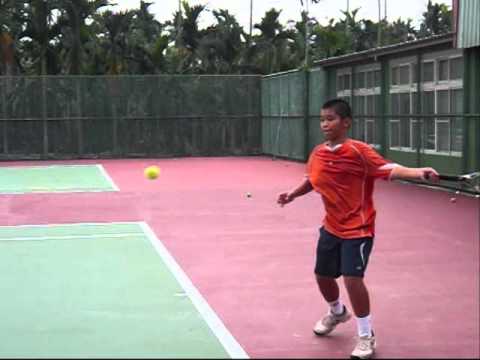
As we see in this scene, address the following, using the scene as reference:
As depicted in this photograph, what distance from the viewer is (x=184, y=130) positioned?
25016 millimetres

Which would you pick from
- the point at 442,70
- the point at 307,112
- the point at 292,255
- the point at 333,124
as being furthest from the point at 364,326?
the point at 307,112

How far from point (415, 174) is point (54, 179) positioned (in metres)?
14.5

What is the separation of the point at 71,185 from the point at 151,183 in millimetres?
1612

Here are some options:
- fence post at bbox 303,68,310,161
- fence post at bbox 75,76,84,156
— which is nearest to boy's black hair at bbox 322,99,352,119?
fence post at bbox 303,68,310,161

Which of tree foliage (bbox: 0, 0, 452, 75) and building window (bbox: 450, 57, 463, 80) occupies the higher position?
tree foliage (bbox: 0, 0, 452, 75)

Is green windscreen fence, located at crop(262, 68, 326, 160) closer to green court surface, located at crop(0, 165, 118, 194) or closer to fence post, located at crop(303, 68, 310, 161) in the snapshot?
fence post, located at crop(303, 68, 310, 161)

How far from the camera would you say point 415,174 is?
405cm

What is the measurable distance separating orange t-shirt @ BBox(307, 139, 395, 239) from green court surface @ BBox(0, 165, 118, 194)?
35.8ft

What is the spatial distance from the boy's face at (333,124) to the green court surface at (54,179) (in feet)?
36.0

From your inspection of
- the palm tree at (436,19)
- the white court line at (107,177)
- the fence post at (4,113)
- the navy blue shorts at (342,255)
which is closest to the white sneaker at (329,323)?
the navy blue shorts at (342,255)

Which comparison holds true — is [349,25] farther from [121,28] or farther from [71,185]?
[71,185]

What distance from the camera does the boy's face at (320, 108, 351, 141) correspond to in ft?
14.4

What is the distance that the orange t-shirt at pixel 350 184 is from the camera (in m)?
4.36

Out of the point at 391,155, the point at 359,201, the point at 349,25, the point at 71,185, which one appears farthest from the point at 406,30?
the point at 359,201
